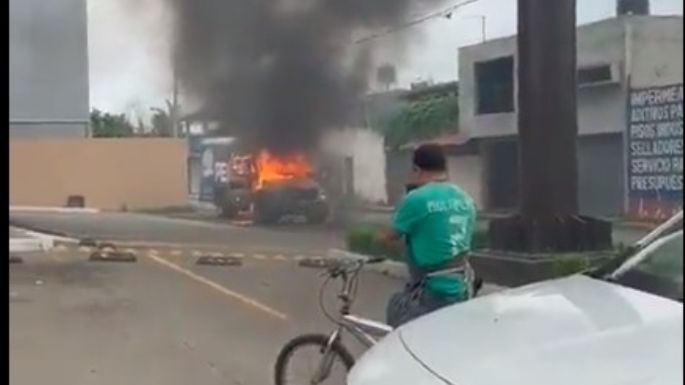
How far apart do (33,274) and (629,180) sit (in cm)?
200

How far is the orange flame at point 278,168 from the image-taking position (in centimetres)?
305

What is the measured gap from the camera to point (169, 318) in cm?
349

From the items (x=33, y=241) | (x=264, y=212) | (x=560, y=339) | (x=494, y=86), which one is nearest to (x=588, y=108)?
(x=494, y=86)

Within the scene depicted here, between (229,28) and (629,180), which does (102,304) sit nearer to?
(229,28)

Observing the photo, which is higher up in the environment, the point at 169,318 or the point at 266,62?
the point at 266,62

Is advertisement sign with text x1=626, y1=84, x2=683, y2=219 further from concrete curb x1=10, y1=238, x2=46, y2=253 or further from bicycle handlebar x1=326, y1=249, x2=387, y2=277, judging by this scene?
concrete curb x1=10, y1=238, x2=46, y2=253

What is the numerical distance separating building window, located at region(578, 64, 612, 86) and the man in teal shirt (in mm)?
634

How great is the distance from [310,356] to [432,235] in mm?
591

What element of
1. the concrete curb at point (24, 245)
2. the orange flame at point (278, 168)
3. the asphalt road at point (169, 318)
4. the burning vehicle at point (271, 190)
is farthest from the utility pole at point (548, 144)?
the concrete curb at point (24, 245)

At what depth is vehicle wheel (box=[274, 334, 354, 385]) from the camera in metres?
3.54

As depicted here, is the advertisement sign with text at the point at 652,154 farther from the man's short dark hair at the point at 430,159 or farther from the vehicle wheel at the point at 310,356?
the vehicle wheel at the point at 310,356

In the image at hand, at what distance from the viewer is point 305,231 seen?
339cm

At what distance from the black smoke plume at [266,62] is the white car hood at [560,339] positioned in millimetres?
708

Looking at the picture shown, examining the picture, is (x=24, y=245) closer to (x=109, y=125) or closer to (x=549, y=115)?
(x=109, y=125)
